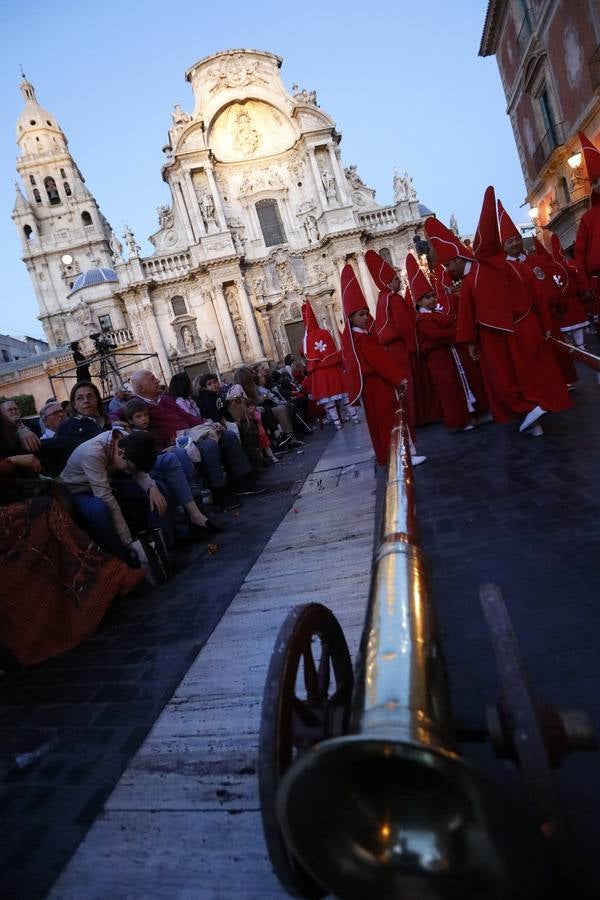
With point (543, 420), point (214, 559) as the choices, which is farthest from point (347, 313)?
point (214, 559)

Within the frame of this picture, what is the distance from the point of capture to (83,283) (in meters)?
32.5

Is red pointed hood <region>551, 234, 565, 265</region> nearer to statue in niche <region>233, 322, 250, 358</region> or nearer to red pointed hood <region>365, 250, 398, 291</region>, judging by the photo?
red pointed hood <region>365, 250, 398, 291</region>

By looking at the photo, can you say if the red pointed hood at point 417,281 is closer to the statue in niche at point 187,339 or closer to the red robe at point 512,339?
the red robe at point 512,339

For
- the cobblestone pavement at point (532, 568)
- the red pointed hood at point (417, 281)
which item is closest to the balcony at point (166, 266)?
the red pointed hood at point (417, 281)

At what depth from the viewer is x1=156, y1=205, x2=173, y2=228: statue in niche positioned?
101ft

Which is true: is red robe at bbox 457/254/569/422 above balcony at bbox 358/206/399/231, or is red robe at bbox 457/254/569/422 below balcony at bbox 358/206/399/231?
below

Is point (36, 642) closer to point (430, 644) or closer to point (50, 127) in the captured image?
point (430, 644)

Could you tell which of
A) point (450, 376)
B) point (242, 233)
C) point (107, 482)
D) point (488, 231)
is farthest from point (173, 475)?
point (242, 233)

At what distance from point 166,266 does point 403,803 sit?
32.5m

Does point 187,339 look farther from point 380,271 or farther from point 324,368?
point 380,271

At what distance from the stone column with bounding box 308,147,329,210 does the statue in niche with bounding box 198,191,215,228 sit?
6567 millimetres

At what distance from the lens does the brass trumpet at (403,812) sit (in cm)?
77

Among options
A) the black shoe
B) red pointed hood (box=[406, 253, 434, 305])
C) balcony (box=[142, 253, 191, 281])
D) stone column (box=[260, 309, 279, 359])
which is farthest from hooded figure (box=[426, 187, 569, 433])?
balcony (box=[142, 253, 191, 281])

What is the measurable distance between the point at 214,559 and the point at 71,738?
80.2 inches
